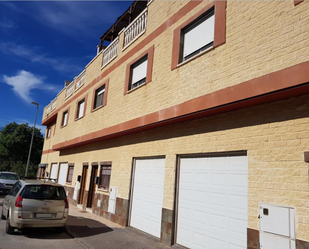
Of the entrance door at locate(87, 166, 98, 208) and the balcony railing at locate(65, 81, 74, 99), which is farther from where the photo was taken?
the balcony railing at locate(65, 81, 74, 99)

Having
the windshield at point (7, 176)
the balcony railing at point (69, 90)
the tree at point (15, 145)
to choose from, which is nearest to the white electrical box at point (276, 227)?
the balcony railing at point (69, 90)

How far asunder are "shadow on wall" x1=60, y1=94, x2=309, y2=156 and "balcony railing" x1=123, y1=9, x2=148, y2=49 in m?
4.34

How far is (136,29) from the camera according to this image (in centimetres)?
1111

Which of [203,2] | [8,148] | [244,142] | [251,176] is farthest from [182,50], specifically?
[8,148]

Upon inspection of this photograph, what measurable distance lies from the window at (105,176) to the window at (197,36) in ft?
20.6

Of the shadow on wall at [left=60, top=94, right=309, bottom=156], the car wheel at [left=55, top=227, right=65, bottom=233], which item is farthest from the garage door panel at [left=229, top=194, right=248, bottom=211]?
the car wheel at [left=55, top=227, right=65, bottom=233]

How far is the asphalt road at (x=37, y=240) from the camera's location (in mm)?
6523

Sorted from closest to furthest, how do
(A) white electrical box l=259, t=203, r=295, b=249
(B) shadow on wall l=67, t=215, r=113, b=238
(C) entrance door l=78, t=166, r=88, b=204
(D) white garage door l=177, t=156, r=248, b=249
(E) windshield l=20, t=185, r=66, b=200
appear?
(A) white electrical box l=259, t=203, r=295, b=249
(D) white garage door l=177, t=156, r=248, b=249
(E) windshield l=20, t=185, r=66, b=200
(B) shadow on wall l=67, t=215, r=113, b=238
(C) entrance door l=78, t=166, r=88, b=204

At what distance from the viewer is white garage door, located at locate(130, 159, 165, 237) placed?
27.0 ft

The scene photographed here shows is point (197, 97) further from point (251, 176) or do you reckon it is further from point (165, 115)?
point (251, 176)

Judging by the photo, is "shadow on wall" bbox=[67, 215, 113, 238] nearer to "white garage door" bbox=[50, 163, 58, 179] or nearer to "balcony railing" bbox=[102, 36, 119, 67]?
"balcony railing" bbox=[102, 36, 119, 67]

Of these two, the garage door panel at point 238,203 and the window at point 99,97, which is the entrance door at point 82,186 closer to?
the window at point 99,97

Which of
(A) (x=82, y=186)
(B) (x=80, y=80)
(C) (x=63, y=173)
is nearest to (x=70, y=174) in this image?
(C) (x=63, y=173)

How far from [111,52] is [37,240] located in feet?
31.0
